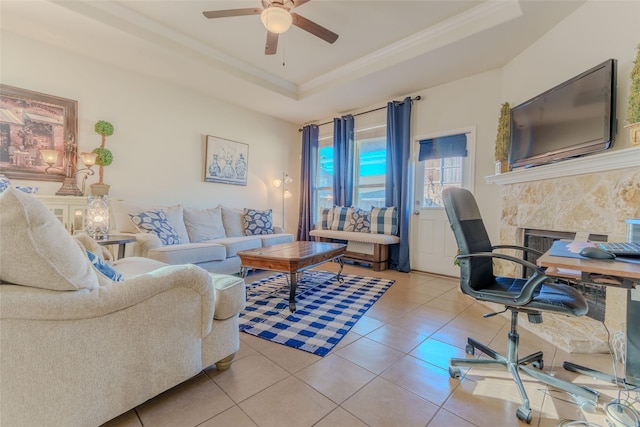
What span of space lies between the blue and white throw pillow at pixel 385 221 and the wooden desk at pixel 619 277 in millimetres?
2687

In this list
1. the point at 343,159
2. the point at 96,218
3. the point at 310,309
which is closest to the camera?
the point at 96,218

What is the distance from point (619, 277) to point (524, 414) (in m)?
0.71

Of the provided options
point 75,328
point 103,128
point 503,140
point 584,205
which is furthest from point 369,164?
point 75,328

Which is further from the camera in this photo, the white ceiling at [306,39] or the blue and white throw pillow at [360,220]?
the blue and white throw pillow at [360,220]

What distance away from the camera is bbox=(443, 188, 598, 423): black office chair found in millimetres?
1275

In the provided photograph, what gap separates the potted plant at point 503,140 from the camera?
2.96 metres

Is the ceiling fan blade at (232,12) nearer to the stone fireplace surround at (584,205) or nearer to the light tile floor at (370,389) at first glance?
the light tile floor at (370,389)

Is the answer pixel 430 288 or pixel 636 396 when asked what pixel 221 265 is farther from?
pixel 636 396

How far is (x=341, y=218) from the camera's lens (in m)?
4.64

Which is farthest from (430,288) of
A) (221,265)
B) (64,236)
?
(64,236)

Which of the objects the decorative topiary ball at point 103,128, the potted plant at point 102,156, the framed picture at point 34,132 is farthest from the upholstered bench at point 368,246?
the framed picture at point 34,132

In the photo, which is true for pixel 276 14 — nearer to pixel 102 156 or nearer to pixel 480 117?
pixel 102 156

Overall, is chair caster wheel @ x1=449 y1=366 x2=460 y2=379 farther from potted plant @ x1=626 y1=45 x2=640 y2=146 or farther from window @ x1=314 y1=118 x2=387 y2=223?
window @ x1=314 y1=118 x2=387 y2=223

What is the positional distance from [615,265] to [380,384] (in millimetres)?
1144
